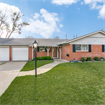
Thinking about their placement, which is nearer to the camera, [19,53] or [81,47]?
[81,47]

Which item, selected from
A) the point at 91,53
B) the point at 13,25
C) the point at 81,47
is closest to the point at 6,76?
the point at 81,47

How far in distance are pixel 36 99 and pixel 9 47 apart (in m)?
11.9

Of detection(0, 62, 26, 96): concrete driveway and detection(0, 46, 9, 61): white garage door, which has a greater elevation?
detection(0, 46, 9, 61): white garage door

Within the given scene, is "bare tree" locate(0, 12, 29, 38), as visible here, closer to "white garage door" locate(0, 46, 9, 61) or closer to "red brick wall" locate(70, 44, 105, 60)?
"white garage door" locate(0, 46, 9, 61)

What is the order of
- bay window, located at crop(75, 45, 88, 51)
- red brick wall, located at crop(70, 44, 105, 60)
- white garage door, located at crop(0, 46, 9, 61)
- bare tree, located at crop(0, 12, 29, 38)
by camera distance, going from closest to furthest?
red brick wall, located at crop(70, 44, 105, 60), bay window, located at crop(75, 45, 88, 51), white garage door, located at crop(0, 46, 9, 61), bare tree, located at crop(0, 12, 29, 38)

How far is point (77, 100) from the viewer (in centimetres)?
267

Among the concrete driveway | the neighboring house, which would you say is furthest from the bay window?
the concrete driveway

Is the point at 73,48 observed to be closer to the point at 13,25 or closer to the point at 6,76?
the point at 6,76

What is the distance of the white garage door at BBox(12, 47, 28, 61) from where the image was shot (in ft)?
41.9

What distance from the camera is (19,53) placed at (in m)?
12.9

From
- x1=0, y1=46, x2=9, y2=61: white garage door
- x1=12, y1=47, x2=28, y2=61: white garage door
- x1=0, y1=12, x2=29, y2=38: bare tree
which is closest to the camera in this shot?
x1=0, y1=46, x2=9, y2=61: white garage door

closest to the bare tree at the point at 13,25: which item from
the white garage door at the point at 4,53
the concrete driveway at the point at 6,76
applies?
the white garage door at the point at 4,53

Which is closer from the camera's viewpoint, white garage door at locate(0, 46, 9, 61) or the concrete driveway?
the concrete driveway

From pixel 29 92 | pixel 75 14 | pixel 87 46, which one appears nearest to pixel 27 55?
pixel 87 46
